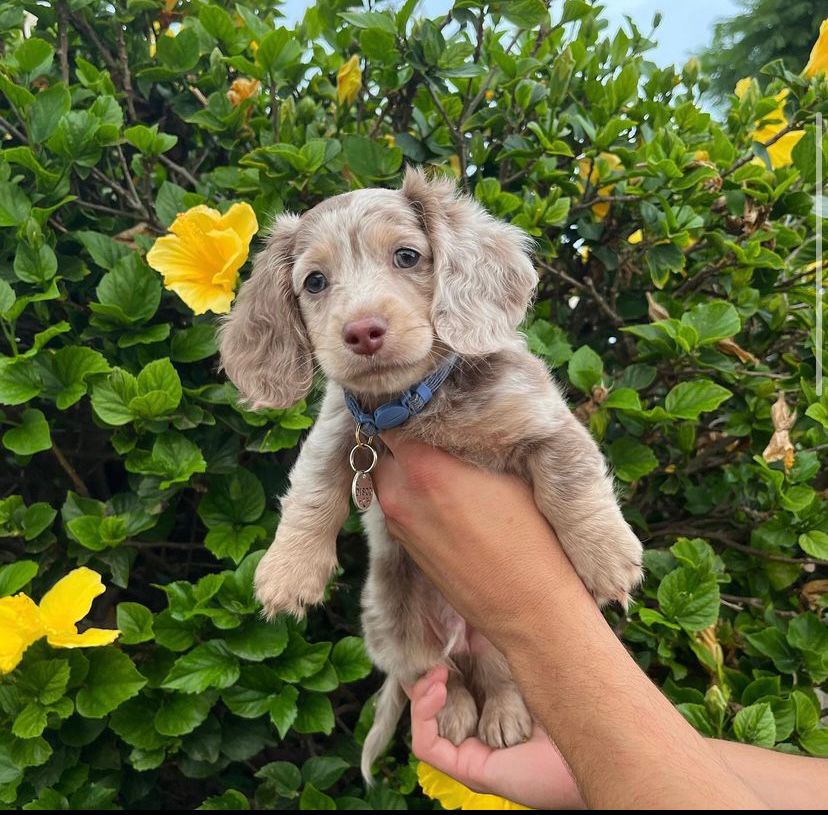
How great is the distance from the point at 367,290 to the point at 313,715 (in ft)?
3.73

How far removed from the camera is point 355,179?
83.1 inches

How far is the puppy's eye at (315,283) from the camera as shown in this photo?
1914 mm

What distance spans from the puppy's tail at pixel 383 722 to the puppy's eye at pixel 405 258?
1.25 meters

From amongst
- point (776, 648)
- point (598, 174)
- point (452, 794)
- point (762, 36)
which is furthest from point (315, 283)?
point (762, 36)

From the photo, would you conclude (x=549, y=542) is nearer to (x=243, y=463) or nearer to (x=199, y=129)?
(x=243, y=463)

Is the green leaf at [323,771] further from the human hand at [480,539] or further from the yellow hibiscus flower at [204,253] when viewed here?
the yellow hibiscus flower at [204,253]

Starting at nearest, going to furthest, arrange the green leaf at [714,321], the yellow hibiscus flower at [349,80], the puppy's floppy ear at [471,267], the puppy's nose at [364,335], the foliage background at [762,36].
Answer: the puppy's nose at [364,335] < the puppy's floppy ear at [471,267] < the green leaf at [714,321] < the yellow hibiscus flower at [349,80] < the foliage background at [762,36]

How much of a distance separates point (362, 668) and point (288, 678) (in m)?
0.22

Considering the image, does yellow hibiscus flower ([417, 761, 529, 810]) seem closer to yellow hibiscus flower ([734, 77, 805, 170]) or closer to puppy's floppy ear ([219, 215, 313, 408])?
puppy's floppy ear ([219, 215, 313, 408])

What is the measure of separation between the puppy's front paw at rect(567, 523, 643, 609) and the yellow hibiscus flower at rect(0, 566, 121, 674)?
1.17 meters

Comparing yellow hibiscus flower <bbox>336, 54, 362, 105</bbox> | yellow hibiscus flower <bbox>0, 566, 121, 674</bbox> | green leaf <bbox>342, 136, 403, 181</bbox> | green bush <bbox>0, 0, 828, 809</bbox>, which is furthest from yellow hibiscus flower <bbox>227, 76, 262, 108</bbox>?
yellow hibiscus flower <bbox>0, 566, 121, 674</bbox>

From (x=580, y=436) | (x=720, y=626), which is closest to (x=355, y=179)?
(x=580, y=436)

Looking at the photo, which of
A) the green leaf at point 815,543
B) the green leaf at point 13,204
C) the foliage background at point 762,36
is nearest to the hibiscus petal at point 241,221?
the green leaf at point 13,204

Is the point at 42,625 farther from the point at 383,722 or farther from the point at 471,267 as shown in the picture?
the point at 471,267
